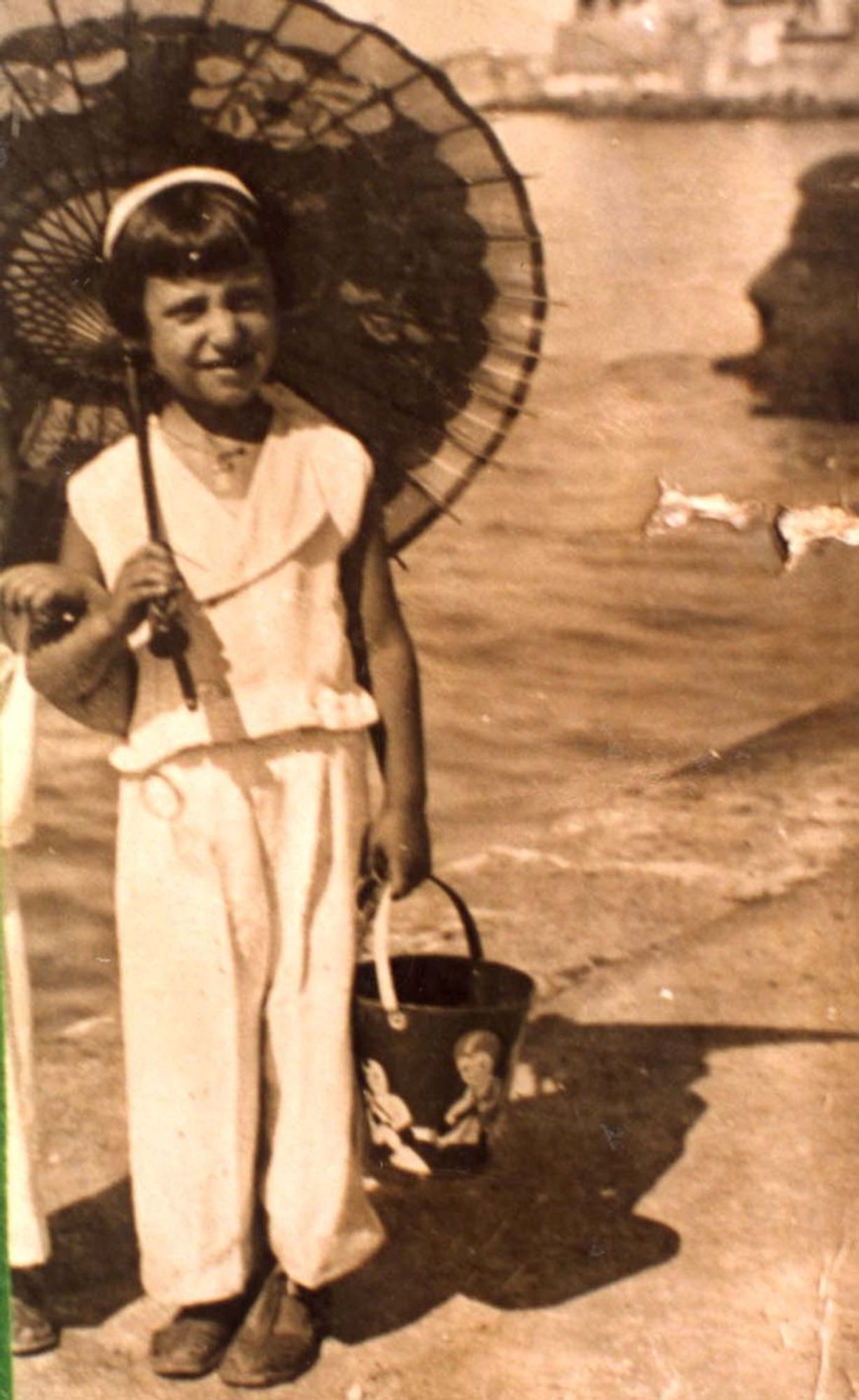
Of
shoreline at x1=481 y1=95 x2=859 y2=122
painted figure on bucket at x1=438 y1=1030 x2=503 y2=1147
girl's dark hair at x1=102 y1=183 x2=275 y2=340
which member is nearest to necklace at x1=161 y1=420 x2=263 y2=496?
girl's dark hair at x1=102 y1=183 x2=275 y2=340

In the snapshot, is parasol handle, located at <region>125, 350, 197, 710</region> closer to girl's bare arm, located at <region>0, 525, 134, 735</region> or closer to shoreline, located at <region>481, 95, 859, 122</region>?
girl's bare arm, located at <region>0, 525, 134, 735</region>

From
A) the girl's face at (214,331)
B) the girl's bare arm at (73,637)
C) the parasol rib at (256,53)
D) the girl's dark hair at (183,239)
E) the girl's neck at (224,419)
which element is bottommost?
the girl's bare arm at (73,637)

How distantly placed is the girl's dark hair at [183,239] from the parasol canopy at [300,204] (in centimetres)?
3

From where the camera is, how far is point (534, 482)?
2082 mm

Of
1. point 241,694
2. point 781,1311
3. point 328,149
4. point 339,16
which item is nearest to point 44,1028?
point 241,694

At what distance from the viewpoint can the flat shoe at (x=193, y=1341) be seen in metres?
2.19

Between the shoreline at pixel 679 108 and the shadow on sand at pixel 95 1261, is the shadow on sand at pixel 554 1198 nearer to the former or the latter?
the shadow on sand at pixel 95 1261

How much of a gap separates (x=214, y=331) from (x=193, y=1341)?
4.56ft

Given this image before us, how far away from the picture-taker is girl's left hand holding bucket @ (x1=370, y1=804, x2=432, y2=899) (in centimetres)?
216

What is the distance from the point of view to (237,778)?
6.94 ft

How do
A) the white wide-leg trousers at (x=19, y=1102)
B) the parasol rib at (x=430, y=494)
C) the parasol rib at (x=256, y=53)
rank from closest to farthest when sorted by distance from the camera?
the parasol rib at (x=256, y=53) < the parasol rib at (x=430, y=494) < the white wide-leg trousers at (x=19, y=1102)

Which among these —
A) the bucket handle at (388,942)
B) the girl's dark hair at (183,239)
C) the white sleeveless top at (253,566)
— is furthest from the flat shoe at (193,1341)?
the girl's dark hair at (183,239)

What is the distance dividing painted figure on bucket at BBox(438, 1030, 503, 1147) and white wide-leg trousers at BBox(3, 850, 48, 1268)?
592 millimetres

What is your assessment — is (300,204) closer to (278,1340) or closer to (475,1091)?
(475,1091)
